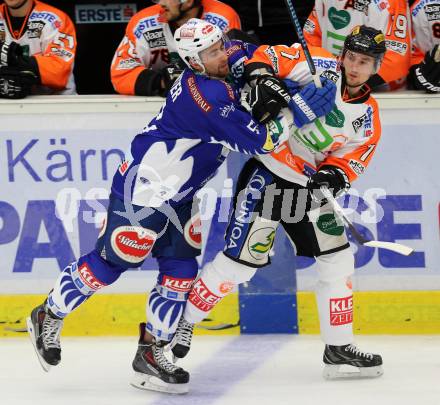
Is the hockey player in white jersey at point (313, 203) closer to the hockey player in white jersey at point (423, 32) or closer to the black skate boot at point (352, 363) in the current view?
the black skate boot at point (352, 363)

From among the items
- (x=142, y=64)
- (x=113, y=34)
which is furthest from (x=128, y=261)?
(x=113, y=34)

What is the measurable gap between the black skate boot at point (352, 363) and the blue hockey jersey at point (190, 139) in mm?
900

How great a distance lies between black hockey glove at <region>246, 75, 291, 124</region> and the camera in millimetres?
4469

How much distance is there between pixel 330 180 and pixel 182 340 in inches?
37.2

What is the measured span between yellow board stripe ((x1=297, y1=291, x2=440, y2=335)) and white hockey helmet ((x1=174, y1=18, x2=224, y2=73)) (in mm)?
1623

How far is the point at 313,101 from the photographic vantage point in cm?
452

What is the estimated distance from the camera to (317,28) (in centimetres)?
600

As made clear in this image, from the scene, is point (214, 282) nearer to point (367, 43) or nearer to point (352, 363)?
point (352, 363)

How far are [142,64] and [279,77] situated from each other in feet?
4.46

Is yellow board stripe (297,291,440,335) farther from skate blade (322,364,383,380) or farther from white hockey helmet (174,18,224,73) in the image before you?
white hockey helmet (174,18,224,73)

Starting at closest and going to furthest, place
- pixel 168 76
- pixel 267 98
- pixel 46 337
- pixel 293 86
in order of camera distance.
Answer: pixel 267 98
pixel 293 86
pixel 46 337
pixel 168 76

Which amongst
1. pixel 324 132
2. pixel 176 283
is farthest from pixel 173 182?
pixel 324 132

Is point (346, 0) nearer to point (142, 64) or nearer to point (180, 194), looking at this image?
point (142, 64)

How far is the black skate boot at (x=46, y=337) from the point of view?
4.85 m
